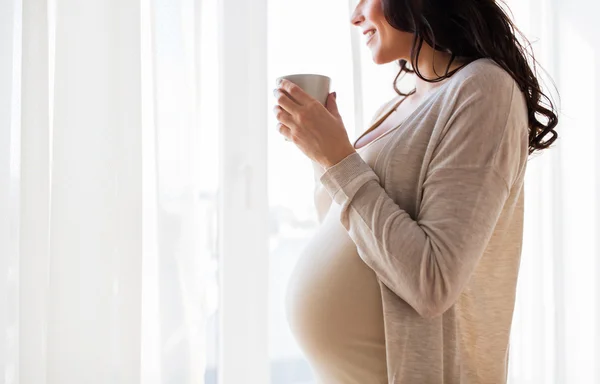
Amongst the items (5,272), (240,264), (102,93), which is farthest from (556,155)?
(5,272)

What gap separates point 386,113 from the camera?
1.01 metres

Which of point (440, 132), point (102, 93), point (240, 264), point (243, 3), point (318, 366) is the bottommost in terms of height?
point (318, 366)

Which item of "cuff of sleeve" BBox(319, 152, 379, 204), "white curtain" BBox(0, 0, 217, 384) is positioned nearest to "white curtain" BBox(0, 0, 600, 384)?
"white curtain" BBox(0, 0, 217, 384)

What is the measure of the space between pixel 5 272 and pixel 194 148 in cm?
46

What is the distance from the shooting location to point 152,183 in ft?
4.00

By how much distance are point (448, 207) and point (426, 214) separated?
30mm

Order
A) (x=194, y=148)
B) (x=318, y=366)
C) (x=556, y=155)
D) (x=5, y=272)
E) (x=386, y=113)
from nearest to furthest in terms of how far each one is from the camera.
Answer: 1. (x=318, y=366)
2. (x=386, y=113)
3. (x=5, y=272)
4. (x=194, y=148)
5. (x=556, y=155)

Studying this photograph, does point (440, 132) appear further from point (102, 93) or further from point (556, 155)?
point (556, 155)

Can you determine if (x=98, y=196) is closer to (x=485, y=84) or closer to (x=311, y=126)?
(x=311, y=126)

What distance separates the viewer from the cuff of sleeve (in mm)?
711

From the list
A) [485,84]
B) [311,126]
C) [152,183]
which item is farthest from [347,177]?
[152,183]

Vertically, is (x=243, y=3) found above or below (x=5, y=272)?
Answer: above

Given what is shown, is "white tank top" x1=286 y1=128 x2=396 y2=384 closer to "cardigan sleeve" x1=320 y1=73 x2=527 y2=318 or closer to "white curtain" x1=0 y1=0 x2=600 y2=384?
"cardigan sleeve" x1=320 y1=73 x2=527 y2=318

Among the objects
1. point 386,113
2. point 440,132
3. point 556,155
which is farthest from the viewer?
point 556,155
